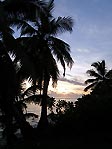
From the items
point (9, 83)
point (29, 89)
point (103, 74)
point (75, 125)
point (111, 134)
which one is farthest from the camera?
point (103, 74)

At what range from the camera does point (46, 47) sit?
2728 cm

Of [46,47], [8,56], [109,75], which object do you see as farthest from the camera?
[109,75]

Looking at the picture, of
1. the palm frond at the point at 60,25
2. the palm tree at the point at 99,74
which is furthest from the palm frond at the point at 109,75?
the palm frond at the point at 60,25

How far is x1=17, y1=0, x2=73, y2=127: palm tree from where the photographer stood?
2609 cm

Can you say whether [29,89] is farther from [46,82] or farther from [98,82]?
[98,82]

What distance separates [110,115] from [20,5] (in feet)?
24.9

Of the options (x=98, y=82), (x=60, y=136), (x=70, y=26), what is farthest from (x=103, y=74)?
(x=60, y=136)

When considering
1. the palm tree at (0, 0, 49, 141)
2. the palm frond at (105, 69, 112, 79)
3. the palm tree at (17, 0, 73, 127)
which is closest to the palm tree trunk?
the palm tree at (17, 0, 73, 127)

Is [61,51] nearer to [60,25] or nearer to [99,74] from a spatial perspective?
[60,25]

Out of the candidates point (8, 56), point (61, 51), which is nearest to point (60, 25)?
point (61, 51)

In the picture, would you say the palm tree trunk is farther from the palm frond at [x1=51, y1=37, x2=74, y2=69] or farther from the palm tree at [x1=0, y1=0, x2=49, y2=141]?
the palm tree at [x1=0, y1=0, x2=49, y2=141]

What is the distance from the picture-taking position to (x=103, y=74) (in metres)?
53.7

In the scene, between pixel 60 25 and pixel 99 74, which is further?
pixel 99 74

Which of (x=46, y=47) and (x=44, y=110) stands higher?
(x=46, y=47)
